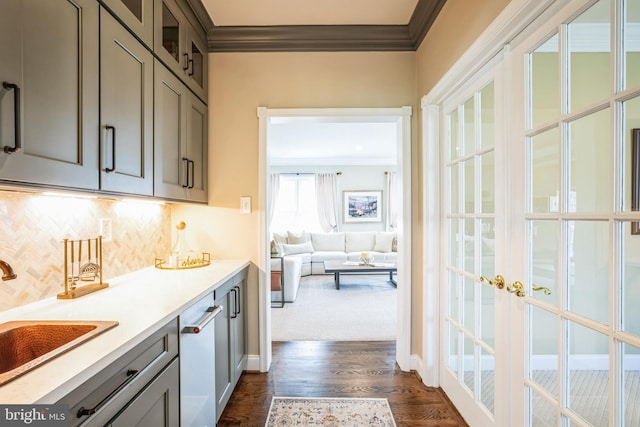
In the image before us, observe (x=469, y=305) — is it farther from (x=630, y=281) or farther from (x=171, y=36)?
(x=171, y=36)

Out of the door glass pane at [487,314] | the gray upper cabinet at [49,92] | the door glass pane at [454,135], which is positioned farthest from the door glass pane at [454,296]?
the gray upper cabinet at [49,92]

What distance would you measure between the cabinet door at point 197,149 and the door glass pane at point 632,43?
7.16ft

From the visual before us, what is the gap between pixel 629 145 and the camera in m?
0.93

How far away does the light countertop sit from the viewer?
0.72 m

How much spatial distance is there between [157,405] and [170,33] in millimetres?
2023

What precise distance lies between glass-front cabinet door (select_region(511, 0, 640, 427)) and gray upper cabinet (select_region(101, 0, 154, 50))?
1775 millimetres

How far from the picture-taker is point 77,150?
3.84 feet

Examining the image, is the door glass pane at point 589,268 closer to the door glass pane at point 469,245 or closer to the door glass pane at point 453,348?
the door glass pane at point 469,245

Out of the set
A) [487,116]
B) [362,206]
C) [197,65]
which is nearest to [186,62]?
[197,65]

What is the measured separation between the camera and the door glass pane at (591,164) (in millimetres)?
993

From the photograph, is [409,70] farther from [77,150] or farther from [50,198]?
[50,198]

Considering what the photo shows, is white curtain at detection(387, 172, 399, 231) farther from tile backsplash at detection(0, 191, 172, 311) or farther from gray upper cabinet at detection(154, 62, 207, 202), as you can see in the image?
tile backsplash at detection(0, 191, 172, 311)

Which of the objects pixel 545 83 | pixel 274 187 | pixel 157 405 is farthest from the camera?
pixel 274 187

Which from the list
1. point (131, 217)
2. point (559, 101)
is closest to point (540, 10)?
point (559, 101)
